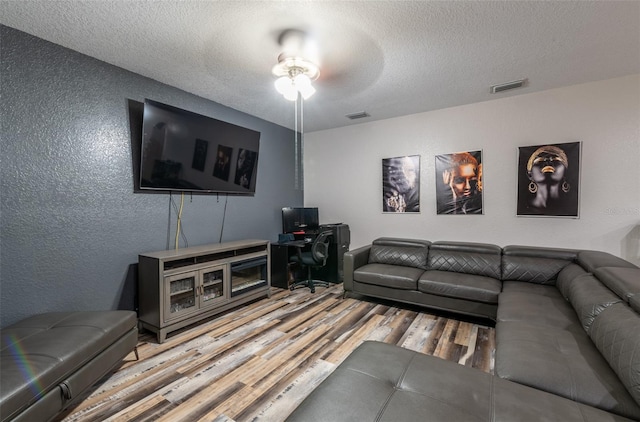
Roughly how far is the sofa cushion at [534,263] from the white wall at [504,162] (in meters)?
0.35

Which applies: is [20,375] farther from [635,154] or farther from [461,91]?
[635,154]

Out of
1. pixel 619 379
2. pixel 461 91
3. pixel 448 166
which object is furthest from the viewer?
pixel 448 166

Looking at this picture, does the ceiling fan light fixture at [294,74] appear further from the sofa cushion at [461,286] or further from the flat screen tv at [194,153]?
the sofa cushion at [461,286]

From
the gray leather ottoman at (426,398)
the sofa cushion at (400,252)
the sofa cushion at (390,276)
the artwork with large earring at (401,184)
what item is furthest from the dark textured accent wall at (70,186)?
the artwork with large earring at (401,184)

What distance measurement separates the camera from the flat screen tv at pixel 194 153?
2.77 m

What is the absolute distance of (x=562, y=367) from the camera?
4.59 ft

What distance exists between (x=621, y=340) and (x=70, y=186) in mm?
3880

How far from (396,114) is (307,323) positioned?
124 inches

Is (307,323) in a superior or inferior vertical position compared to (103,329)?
inferior

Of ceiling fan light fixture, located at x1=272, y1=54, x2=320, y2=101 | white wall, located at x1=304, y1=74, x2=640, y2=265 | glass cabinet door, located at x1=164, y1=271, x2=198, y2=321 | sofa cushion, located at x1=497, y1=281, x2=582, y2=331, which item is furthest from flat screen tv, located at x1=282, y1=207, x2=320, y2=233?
sofa cushion, located at x1=497, y1=281, x2=582, y2=331

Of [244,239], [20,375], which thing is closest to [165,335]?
[20,375]

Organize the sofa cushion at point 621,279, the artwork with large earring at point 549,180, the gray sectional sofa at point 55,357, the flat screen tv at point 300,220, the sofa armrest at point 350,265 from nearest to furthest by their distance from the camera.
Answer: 1. the gray sectional sofa at point 55,357
2. the sofa cushion at point 621,279
3. the artwork with large earring at point 549,180
4. the sofa armrest at point 350,265
5. the flat screen tv at point 300,220

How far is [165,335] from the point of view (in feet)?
8.39

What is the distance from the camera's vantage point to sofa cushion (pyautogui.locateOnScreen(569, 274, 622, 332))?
1.70 m
